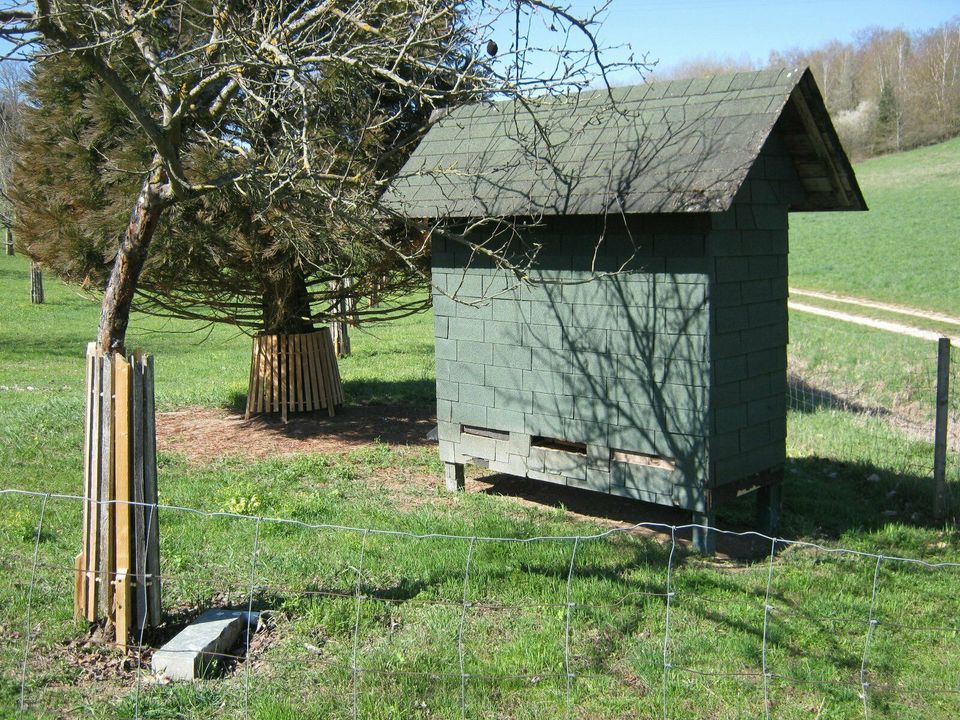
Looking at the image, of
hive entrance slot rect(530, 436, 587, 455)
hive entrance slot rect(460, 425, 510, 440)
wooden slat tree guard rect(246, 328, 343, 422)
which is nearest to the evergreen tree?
wooden slat tree guard rect(246, 328, 343, 422)

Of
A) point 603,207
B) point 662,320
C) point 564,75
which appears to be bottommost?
point 662,320

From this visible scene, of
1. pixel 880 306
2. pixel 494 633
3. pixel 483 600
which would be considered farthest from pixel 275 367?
pixel 880 306

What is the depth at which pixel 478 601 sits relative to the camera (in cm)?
578

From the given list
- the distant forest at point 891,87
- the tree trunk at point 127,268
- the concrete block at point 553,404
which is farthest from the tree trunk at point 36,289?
the distant forest at point 891,87

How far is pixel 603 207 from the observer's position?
22.8 ft

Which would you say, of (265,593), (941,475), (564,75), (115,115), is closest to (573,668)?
(265,593)

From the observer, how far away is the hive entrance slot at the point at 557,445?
789 cm

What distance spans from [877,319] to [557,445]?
763 inches

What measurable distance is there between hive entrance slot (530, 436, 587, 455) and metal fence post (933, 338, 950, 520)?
3.07 meters

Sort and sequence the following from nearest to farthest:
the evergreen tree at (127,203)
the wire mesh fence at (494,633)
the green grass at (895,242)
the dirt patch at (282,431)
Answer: the wire mesh fence at (494,633) → the evergreen tree at (127,203) → the dirt patch at (282,431) → the green grass at (895,242)

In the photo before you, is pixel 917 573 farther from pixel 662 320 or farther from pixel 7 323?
pixel 7 323

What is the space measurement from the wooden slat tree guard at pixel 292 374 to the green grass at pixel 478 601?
1869mm

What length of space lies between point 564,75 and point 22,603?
476 centimetres

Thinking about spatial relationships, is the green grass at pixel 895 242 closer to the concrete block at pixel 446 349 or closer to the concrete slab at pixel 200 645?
the concrete block at pixel 446 349
